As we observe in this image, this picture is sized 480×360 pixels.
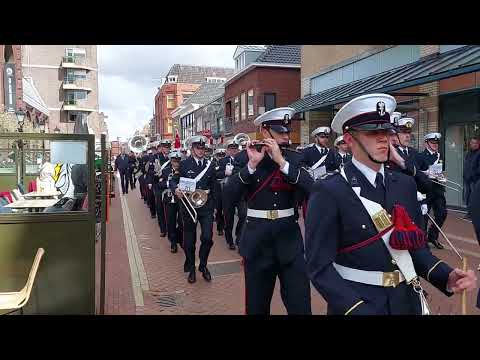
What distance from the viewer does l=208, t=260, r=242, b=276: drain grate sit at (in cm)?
746

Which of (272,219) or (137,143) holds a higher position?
(137,143)

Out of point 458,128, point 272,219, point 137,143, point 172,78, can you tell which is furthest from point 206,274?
point 172,78

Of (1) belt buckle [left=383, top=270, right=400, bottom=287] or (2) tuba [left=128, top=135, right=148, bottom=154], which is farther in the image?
(2) tuba [left=128, top=135, right=148, bottom=154]

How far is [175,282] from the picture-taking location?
6.98 metres

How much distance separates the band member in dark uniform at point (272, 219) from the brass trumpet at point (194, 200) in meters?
2.94

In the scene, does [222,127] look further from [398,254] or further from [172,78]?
[172,78]

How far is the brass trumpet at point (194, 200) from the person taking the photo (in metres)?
7.11

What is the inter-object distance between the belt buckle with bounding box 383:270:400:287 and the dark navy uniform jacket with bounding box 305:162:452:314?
2 centimetres

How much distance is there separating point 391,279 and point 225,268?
18.2 ft

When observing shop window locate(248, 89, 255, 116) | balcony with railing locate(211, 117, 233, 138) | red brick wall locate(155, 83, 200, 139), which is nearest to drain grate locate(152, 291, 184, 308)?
shop window locate(248, 89, 255, 116)

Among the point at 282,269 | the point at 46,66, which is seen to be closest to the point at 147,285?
the point at 282,269

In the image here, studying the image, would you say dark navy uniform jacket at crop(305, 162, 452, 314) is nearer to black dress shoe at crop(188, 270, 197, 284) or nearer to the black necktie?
the black necktie

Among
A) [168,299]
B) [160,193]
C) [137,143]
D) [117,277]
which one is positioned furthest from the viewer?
[137,143]
